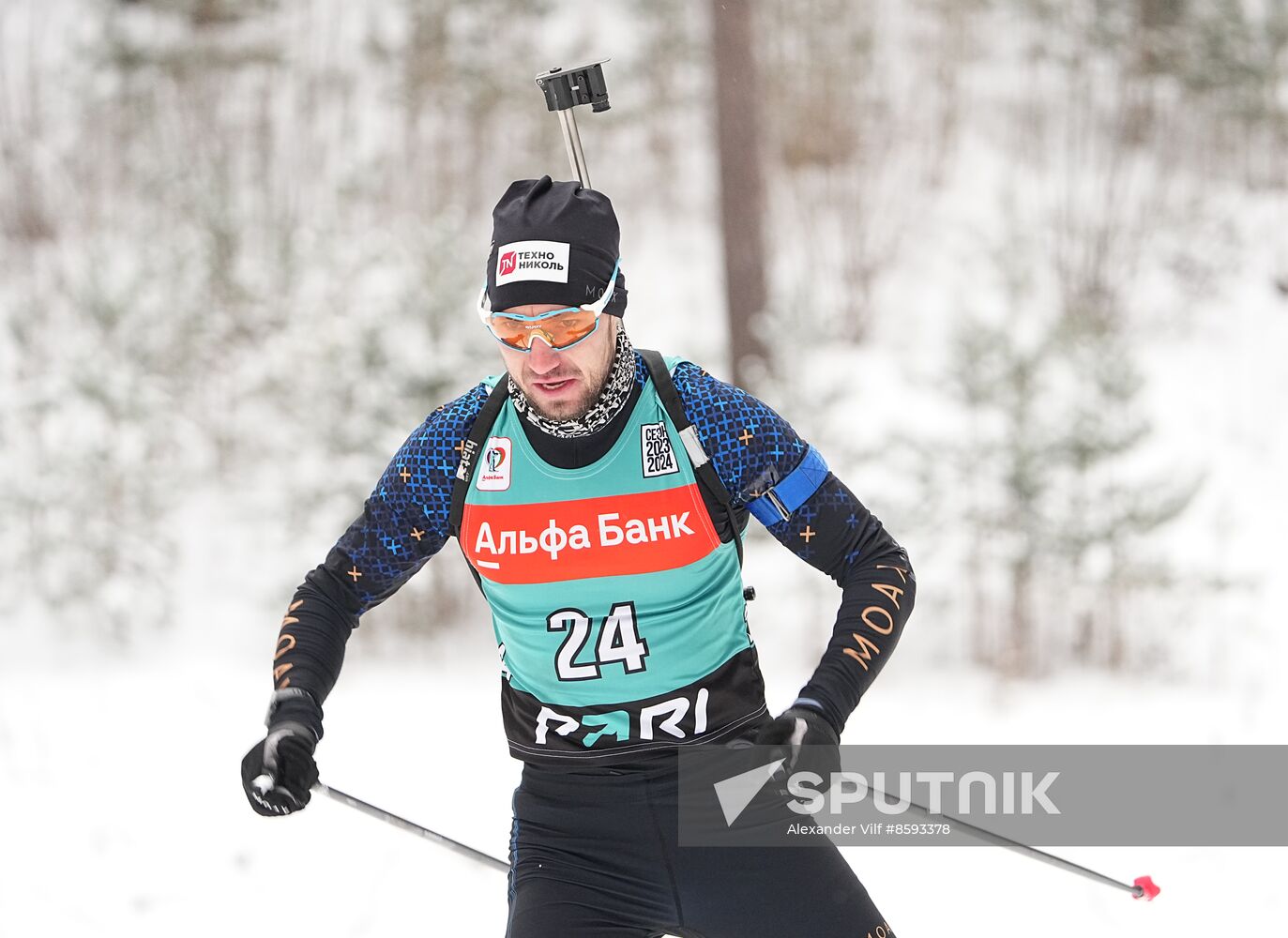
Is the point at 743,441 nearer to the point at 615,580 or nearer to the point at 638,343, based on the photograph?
the point at 615,580

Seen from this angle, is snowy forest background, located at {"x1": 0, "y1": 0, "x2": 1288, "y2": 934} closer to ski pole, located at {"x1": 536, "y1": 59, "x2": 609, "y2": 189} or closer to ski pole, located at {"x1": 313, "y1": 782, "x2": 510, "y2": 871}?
ski pole, located at {"x1": 313, "y1": 782, "x2": 510, "y2": 871}

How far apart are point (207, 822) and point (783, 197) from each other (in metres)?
6.75

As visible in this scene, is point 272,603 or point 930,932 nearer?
point 930,932

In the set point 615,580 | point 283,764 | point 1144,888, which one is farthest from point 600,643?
point 1144,888

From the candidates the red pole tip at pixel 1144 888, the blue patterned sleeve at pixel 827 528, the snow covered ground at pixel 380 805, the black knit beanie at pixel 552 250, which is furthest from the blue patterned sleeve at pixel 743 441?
the snow covered ground at pixel 380 805

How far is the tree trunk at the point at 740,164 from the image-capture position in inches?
292

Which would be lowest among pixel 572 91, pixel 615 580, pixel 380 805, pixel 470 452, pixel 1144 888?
pixel 380 805

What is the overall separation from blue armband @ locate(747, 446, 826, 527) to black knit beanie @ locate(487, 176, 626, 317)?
45cm

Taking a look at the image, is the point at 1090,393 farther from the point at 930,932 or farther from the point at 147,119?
the point at 147,119

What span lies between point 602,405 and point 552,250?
0.97 ft

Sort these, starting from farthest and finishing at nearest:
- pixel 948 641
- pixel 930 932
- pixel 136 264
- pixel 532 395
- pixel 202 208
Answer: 1. pixel 202 208
2. pixel 136 264
3. pixel 948 641
4. pixel 930 932
5. pixel 532 395

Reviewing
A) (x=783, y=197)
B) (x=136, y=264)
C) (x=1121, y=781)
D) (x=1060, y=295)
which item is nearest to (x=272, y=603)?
(x=136, y=264)

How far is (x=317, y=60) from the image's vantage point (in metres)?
11.1

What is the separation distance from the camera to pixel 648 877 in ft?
7.55
